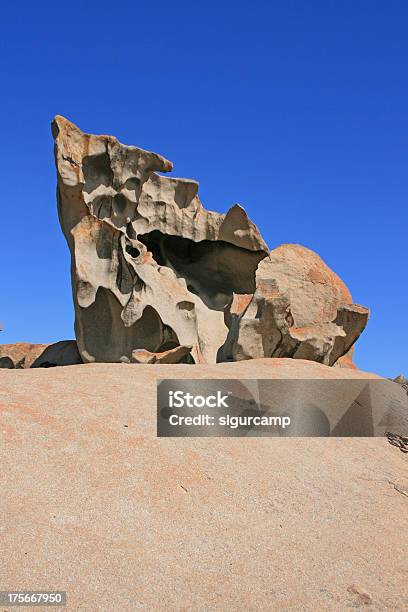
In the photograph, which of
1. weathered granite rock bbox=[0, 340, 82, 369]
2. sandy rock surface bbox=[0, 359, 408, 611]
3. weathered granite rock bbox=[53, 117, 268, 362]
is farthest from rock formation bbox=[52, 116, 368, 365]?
sandy rock surface bbox=[0, 359, 408, 611]

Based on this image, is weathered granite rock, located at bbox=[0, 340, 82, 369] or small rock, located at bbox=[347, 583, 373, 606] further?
weathered granite rock, located at bbox=[0, 340, 82, 369]

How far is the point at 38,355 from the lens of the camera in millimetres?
23438

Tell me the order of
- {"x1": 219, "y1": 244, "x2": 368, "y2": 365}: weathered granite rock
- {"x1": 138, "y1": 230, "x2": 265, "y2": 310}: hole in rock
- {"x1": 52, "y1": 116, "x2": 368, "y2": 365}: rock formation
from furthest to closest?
{"x1": 138, "y1": 230, "x2": 265, "y2": 310}: hole in rock → {"x1": 52, "y1": 116, "x2": 368, "y2": 365}: rock formation → {"x1": 219, "y1": 244, "x2": 368, "y2": 365}: weathered granite rock

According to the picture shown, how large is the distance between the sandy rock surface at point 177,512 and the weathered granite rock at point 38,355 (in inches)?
502

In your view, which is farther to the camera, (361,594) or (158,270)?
(158,270)

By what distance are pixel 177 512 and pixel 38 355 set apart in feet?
62.0

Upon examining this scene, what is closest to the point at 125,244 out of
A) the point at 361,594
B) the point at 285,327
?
the point at 285,327

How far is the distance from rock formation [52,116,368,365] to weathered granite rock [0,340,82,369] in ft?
6.81

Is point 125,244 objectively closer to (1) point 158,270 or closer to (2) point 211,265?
(1) point 158,270

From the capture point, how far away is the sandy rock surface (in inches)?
172

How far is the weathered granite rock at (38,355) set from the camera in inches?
813

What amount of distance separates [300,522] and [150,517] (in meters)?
1.45

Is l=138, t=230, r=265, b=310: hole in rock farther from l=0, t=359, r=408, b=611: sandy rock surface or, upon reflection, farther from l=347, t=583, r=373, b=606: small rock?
l=347, t=583, r=373, b=606: small rock

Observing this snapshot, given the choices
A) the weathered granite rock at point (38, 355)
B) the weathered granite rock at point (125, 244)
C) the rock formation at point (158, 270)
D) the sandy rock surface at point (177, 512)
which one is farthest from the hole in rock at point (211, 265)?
the sandy rock surface at point (177, 512)
